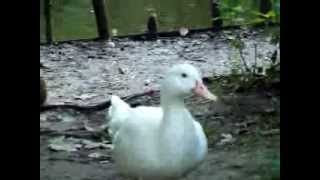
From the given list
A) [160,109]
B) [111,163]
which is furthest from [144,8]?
[111,163]

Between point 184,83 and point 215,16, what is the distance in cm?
19

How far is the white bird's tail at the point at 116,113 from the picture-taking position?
6.44 ft

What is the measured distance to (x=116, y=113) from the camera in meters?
1.97

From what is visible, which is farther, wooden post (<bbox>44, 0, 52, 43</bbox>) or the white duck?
the white duck

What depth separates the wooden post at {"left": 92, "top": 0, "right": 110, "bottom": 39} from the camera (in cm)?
191

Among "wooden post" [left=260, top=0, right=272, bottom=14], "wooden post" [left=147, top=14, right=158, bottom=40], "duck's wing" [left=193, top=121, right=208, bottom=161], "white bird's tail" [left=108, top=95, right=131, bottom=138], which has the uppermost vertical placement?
"wooden post" [left=260, top=0, right=272, bottom=14]

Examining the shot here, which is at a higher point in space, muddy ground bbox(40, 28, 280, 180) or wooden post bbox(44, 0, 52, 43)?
wooden post bbox(44, 0, 52, 43)

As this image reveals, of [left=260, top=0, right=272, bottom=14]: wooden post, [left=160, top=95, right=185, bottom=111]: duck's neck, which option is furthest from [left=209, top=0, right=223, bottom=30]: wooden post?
[left=160, top=95, right=185, bottom=111]: duck's neck

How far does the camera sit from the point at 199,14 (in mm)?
1961

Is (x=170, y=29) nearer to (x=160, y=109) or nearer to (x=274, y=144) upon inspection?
(x=160, y=109)

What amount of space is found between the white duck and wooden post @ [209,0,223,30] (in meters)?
0.16

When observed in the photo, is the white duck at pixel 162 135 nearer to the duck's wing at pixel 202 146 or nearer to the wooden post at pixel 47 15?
the duck's wing at pixel 202 146

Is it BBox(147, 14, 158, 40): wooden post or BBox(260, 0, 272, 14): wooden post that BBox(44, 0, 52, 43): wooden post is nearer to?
BBox(147, 14, 158, 40): wooden post
